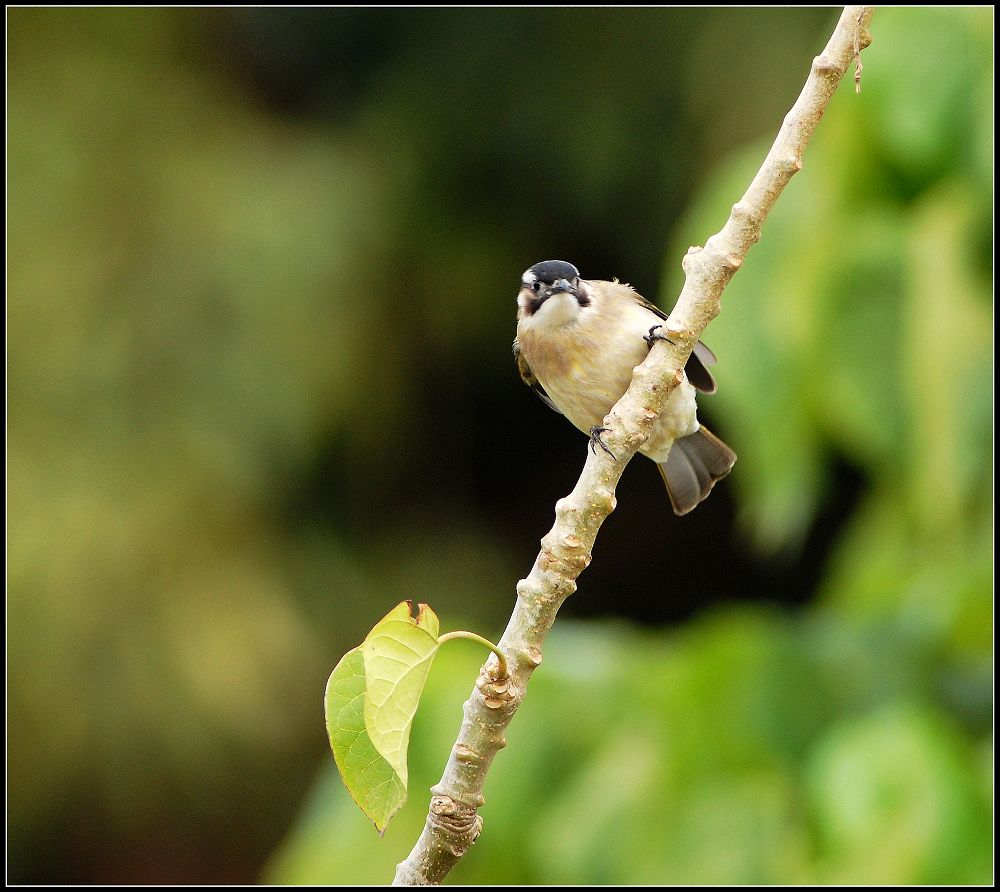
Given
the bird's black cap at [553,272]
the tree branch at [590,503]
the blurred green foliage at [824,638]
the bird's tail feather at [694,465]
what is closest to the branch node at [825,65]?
the tree branch at [590,503]

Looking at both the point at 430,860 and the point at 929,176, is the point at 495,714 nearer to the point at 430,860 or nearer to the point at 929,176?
the point at 430,860

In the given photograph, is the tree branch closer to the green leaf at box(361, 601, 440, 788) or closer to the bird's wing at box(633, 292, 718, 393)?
the green leaf at box(361, 601, 440, 788)

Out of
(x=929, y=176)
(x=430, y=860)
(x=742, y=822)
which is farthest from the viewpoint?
(x=929, y=176)

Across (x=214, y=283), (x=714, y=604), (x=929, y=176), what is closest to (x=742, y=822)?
(x=929, y=176)

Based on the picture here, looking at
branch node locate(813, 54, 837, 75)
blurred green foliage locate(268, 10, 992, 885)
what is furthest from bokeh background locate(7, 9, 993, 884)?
branch node locate(813, 54, 837, 75)

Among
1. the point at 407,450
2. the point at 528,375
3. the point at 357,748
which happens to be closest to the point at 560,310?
the point at 528,375

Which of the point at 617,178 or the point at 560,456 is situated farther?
the point at 560,456
